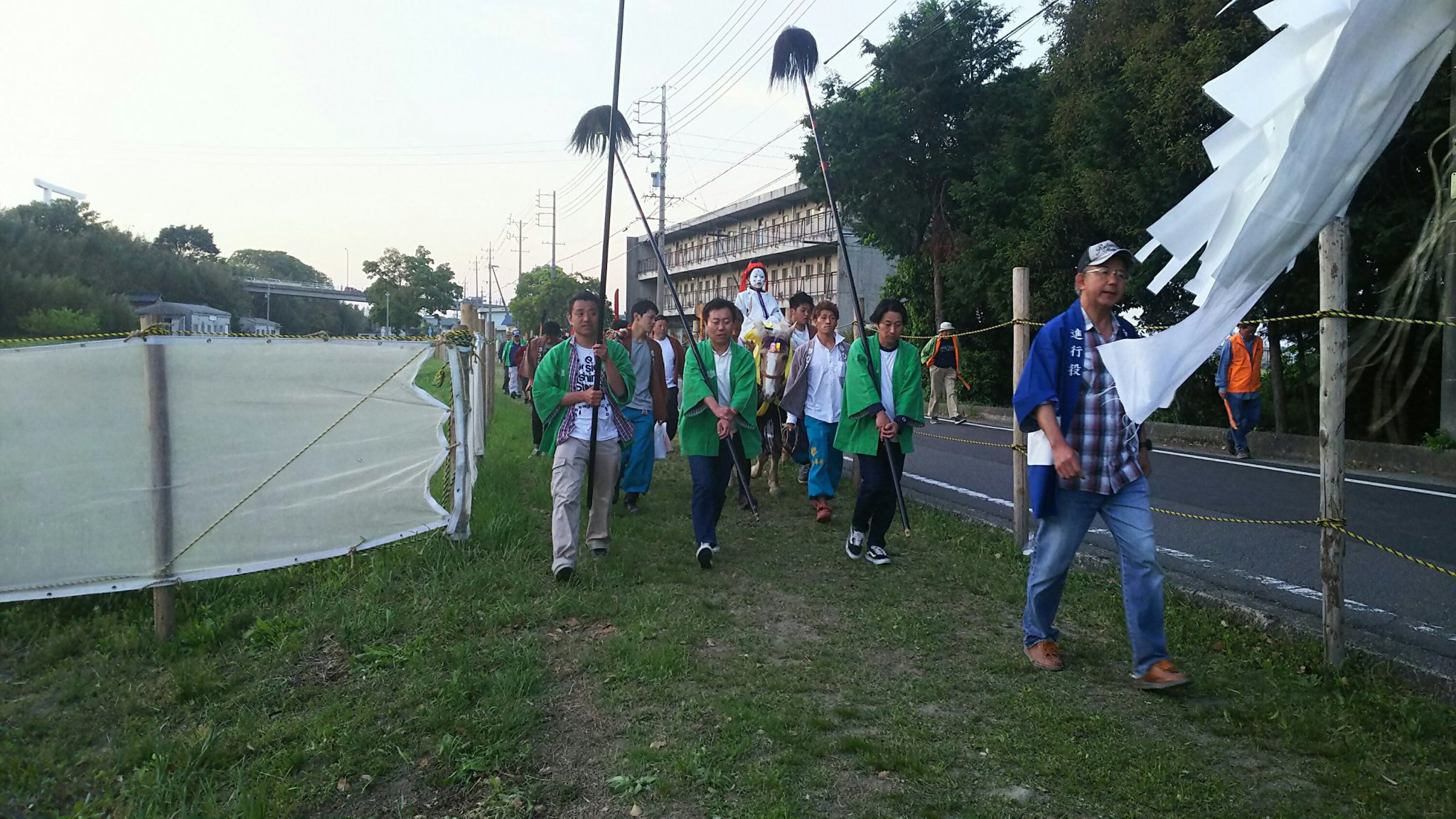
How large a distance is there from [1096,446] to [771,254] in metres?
45.8

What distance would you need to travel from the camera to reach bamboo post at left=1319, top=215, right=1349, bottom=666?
3.77 meters

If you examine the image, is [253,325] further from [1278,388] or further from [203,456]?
[203,456]

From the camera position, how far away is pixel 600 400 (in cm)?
572

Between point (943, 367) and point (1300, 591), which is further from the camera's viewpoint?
point (943, 367)

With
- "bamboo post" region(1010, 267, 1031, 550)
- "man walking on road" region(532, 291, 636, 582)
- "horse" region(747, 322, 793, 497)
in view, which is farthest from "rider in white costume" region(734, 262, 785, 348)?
"bamboo post" region(1010, 267, 1031, 550)

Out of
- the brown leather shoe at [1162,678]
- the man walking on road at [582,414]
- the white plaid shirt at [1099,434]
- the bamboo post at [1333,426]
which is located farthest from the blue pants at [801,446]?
the bamboo post at [1333,426]

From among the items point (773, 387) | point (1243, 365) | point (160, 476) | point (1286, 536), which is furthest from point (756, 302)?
point (160, 476)

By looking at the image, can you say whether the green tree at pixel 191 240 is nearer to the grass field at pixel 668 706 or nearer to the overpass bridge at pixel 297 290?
the overpass bridge at pixel 297 290

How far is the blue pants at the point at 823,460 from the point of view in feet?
24.1

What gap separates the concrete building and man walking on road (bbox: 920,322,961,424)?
17.5 m

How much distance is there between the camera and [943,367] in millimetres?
16812

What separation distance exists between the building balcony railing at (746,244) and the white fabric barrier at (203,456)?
30963mm

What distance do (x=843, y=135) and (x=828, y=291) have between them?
70.6 ft

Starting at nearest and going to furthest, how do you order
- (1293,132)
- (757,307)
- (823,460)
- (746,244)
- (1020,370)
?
(1293,132)
(1020,370)
(823,460)
(757,307)
(746,244)
